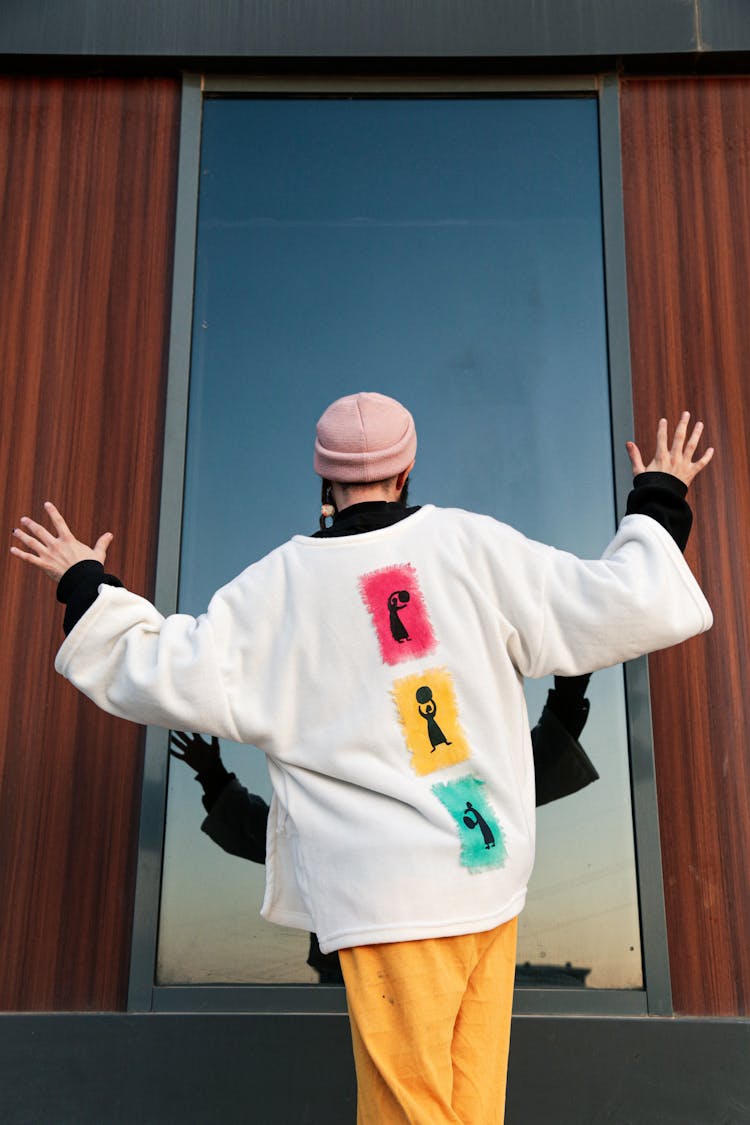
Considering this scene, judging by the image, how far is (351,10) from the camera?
287 centimetres

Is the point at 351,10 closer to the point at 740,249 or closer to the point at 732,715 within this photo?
the point at 740,249

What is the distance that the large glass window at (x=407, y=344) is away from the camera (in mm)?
2488

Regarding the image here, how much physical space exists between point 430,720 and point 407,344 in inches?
53.4

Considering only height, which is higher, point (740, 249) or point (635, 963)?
point (740, 249)

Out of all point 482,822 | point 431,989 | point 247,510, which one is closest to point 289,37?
point 247,510

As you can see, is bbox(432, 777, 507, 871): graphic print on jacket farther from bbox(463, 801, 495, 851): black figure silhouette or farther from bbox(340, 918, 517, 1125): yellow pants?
bbox(340, 918, 517, 1125): yellow pants

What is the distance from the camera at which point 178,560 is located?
2.62m

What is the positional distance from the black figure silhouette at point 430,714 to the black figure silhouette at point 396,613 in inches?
3.4

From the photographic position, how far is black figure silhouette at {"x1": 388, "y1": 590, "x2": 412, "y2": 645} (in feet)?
5.66

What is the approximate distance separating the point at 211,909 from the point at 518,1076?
75 cm

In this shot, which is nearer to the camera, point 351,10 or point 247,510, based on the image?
point 247,510

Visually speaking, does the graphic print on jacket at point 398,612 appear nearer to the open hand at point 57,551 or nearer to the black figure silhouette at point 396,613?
the black figure silhouette at point 396,613

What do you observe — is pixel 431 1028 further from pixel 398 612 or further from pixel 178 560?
pixel 178 560

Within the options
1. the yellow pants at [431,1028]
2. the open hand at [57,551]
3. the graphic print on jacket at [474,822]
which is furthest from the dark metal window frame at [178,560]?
the graphic print on jacket at [474,822]
